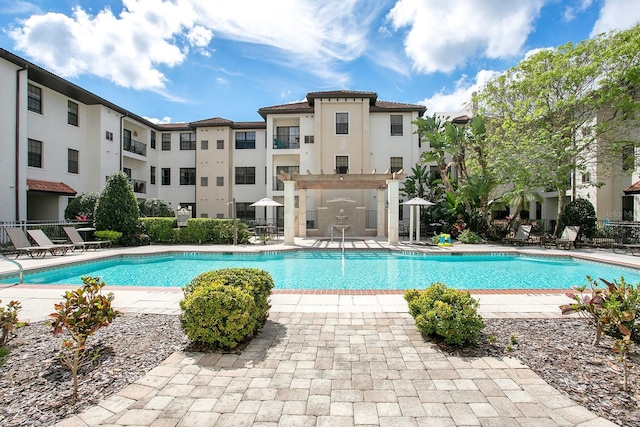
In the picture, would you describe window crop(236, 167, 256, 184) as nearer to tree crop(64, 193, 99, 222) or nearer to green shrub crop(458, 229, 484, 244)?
tree crop(64, 193, 99, 222)

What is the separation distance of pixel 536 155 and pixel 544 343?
1410 cm

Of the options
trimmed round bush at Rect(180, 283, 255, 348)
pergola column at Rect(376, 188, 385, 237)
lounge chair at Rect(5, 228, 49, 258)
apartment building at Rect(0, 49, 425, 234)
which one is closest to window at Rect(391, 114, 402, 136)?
apartment building at Rect(0, 49, 425, 234)

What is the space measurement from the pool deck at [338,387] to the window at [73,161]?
2298cm

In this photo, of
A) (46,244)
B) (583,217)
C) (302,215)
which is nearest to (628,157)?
(583,217)

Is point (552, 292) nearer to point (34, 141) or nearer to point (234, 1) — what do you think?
point (234, 1)

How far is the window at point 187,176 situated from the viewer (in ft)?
96.3

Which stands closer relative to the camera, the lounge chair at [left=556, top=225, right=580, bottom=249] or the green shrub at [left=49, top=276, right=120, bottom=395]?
the green shrub at [left=49, top=276, right=120, bottom=395]

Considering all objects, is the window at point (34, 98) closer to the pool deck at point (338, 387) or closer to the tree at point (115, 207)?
the tree at point (115, 207)

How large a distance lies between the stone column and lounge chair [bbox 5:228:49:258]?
51.0 ft

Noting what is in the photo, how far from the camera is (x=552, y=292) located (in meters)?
7.02

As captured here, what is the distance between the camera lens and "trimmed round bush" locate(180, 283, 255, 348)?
3.92m

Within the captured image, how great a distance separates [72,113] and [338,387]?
26.1 metres

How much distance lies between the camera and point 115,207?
635 inches

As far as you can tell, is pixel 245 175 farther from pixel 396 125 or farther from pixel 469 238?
pixel 469 238
